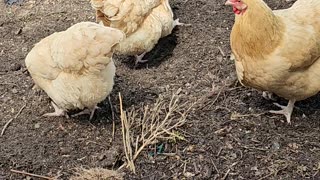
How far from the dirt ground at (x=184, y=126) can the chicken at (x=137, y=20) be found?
0.68ft

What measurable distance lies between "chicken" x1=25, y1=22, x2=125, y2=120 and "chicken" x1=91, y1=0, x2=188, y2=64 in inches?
26.1

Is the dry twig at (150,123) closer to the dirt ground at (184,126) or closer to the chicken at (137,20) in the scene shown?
the dirt ground at (184,126)

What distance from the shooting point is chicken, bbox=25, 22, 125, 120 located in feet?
13.0

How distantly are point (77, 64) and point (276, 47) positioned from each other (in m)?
1.42

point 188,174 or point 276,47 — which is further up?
point 276,47

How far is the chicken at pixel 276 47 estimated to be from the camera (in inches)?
160

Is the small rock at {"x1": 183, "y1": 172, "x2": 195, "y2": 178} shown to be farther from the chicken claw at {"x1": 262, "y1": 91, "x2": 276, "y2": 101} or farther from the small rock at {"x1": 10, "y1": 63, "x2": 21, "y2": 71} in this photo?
the small rock at {"x1": 10, "y1": 63, "x2": 21, "y2": 71}

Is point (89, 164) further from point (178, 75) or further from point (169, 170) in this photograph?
point (178, 75)

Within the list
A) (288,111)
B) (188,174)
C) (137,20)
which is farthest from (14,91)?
(288,111)

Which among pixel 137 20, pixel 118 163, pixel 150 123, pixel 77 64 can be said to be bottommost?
pixel 118 163

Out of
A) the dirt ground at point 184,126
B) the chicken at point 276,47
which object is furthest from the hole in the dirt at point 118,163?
the chicken at point 276,47

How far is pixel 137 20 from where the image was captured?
4930 mm

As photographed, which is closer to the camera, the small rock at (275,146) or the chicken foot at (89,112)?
the small rock at (275,146)

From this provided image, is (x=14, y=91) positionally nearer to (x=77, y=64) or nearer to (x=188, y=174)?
(x=77, y=64)
